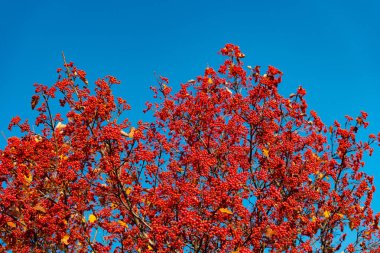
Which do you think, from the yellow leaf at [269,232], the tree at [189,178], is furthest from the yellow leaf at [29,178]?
the yellow leaf at [269,232]

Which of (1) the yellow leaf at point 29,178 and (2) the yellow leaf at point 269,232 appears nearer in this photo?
(2) the yellow leaf at point 269,232

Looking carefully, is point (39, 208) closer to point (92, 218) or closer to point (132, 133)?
point (92, 218)

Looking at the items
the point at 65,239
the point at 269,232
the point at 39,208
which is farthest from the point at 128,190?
the point at 269,232

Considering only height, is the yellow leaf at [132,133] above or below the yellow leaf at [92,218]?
above

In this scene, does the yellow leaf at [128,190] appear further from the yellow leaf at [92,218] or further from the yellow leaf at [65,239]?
the yellow leaf at [65,239]

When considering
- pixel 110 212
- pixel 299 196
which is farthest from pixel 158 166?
pixel 299 196

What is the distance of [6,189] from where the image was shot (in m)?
14.0

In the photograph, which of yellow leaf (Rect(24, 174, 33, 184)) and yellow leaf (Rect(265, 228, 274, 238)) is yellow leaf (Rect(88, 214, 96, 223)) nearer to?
yellow leaf (Rect(24, 174, 33, 184))

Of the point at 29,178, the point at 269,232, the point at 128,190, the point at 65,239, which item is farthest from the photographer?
the point at 29,178

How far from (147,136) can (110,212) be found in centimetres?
298

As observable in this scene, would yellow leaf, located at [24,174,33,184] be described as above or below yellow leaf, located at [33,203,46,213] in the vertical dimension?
above

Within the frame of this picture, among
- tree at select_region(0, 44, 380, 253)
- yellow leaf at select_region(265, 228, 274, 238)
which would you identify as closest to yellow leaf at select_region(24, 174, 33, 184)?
tree at select_region(0, 44, 380, 253)

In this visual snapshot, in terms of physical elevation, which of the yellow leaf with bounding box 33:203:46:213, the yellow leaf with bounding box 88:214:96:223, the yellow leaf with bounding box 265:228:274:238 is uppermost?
the yellow leaf with bounding box 33:203:46:213

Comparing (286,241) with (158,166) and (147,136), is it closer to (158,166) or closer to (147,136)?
(158,166)
